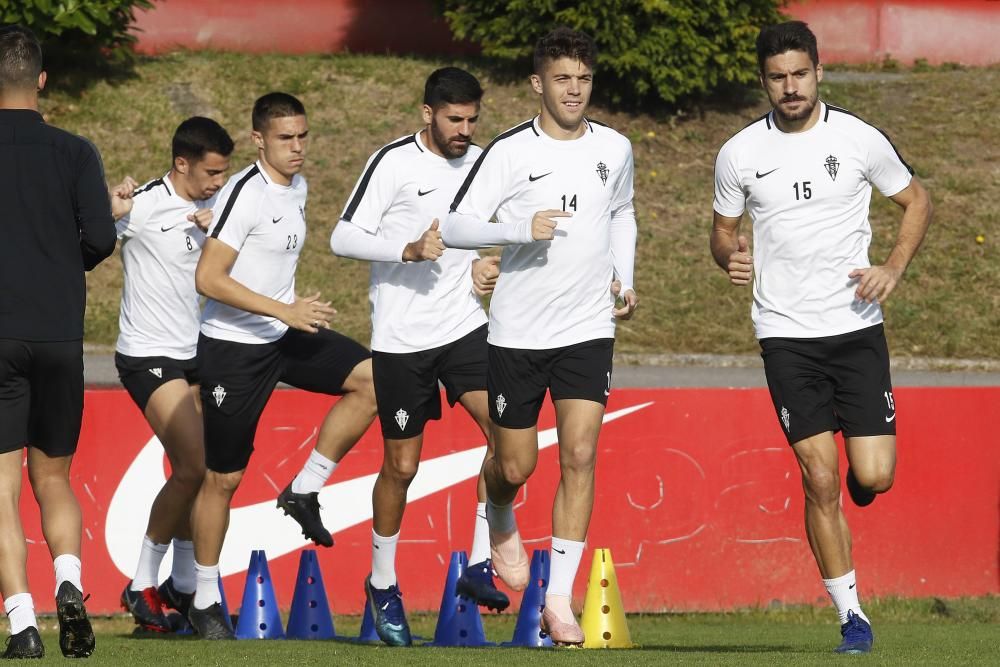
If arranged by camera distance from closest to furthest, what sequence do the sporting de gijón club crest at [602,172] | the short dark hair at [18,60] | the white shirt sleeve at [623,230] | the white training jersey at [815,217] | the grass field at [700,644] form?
1. the short dark hair at [18,60]
2. the grass field at [700,644]
3. the white training jersey at [815,217]
4. the sporting de gijón club crest at [602,172]
5. the white shirt sleeve at [623,230]

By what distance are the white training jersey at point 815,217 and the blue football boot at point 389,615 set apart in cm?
247

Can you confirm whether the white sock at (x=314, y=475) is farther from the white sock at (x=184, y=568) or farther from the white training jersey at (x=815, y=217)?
the white training jersey at (x=815, y=217)

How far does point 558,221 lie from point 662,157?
44.7 feet

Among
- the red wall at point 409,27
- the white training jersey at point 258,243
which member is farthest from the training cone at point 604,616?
the red wall at point 409,27

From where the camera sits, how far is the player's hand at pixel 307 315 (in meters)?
7.98

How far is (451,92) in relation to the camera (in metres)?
8.14

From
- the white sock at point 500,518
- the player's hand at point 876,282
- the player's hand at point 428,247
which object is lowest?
the white sock at point 500,518

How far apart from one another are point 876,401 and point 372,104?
587 inches

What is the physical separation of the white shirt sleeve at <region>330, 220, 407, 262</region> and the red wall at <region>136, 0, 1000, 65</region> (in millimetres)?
15213

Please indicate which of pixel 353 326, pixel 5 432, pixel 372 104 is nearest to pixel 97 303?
pixel 353 326

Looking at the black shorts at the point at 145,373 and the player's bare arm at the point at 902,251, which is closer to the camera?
the player's bare arm at the point at 902,251

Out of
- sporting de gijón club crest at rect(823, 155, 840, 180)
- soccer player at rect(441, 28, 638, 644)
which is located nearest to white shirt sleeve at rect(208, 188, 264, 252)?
soccer player at rect(441, 28, 638, 644)

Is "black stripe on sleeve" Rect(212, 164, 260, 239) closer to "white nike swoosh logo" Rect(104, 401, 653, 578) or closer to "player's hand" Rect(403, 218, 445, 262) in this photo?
"player's hand" Rect(403, 218, 445, 262)

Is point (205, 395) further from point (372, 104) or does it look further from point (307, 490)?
point (372, 104)
